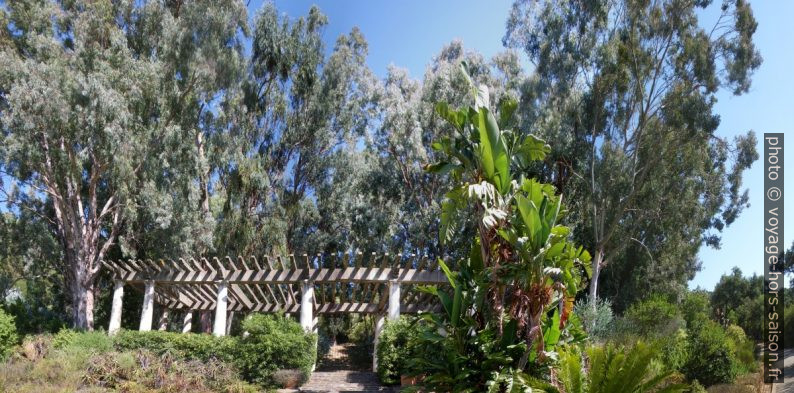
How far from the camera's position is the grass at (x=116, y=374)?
10180 mm

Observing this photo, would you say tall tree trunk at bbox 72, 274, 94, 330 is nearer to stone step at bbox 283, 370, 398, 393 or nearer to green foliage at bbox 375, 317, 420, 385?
stone step at bbox 283, 370, 398, 393

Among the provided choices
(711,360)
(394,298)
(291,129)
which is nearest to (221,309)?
(394,298)

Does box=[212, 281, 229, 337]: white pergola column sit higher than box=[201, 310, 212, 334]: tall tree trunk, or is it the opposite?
box=[212, 281, 229, 337]: white pergola column

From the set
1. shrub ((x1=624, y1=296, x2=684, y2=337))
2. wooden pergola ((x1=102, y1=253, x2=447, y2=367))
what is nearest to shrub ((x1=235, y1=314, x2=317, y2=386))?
wooden pergola ((x1=102, y1=253, x2=447, y2=367))

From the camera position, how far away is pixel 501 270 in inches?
293

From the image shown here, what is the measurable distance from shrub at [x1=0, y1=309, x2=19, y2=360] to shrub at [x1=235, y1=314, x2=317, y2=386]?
16.1ft

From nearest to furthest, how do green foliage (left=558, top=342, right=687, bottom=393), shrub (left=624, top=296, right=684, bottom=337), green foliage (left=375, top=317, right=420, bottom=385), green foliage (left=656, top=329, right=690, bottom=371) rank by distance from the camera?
green foliage (left=558, top=342, right=687, bottom=393) < green foliage (left=656, top=329, right=690, bottom=371) < green foliage (left=375, top=317, right=420, bottom=385) < shrub (left=624, top=296, right=684, bottom=337)

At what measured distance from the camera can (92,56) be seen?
1568cm

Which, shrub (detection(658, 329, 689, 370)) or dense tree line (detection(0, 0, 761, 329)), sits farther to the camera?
dense tree line (detection(0, 0, 761, 329))

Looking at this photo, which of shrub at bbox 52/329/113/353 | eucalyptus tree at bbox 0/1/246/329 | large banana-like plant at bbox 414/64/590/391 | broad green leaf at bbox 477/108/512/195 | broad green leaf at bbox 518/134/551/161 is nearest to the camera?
large banana-like plant at bbox 414/64/590/391

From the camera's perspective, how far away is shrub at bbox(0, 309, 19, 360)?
483 inches

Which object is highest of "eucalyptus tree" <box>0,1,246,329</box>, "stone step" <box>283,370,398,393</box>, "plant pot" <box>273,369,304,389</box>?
"eucalyptus tree" <box>0,1,246,329</box>

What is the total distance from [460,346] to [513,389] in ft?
3.44

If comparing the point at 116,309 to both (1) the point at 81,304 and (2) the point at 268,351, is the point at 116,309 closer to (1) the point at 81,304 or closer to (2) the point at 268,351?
(1) the point at 81,304
